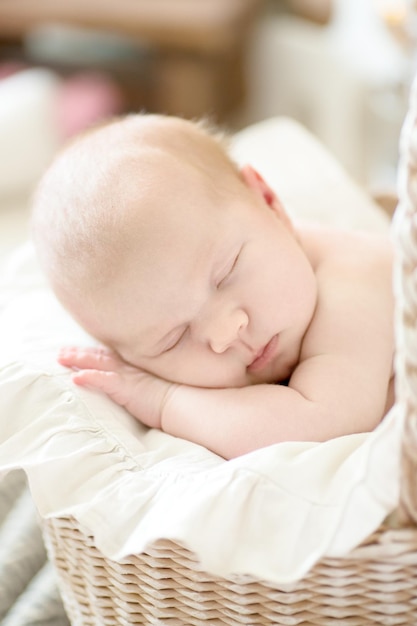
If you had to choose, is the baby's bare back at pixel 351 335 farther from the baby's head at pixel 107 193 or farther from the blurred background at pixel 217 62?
the blurred background at pixel 217 62

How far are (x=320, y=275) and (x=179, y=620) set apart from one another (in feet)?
1.34

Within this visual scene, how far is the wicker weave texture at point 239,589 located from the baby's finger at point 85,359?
0.58ft

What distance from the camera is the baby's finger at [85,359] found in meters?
0.96

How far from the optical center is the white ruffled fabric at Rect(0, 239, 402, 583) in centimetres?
66

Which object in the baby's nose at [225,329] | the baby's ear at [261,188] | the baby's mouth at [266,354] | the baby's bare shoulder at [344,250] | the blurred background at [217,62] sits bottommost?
the blurred background at [217,62]

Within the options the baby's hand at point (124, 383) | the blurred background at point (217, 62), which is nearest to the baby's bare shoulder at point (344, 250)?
the baby's hand at point (124, 383)

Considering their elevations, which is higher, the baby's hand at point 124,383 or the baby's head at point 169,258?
the baby's head at point 169,258

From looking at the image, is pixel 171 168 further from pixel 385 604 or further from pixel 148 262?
pixel 385 604

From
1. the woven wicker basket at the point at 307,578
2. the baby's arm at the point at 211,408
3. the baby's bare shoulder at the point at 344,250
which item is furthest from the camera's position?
the baby's bare shoulder at the point at 344,250

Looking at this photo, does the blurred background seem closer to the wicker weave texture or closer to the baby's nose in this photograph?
the baby's nose

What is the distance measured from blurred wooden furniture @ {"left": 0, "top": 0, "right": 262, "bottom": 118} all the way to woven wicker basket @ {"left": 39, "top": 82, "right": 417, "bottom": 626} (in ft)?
6.91

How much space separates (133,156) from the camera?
0.94 metres

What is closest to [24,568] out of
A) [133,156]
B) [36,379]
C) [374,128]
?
[36,379]

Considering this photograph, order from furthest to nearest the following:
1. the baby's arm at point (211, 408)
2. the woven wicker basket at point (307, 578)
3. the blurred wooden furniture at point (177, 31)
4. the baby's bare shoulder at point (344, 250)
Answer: the blurred wooden furniture at point (177, 31), the baby's bare shoulder at point (344, 250), the baby's arm at point (211, 408), the woven wicker basket at point (307, 578)
